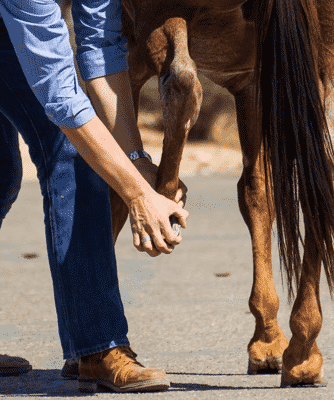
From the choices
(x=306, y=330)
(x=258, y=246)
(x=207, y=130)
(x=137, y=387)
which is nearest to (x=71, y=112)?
(x=137, y=387)

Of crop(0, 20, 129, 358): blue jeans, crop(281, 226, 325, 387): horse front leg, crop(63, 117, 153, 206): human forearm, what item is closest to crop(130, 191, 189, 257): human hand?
crop(63, 117, 153, 206): human forearm

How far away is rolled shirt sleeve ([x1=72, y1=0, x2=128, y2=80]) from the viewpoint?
2.18 metres

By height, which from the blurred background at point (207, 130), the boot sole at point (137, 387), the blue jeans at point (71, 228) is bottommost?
the blurred background at point (207, 130)

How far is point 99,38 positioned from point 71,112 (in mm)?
376

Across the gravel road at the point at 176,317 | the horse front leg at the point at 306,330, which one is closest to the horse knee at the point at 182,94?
the horse front leg at the point at 306,330

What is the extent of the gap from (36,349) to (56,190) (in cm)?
86

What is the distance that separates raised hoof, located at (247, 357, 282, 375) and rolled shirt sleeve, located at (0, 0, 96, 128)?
1084mm

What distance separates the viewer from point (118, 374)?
2.21 m

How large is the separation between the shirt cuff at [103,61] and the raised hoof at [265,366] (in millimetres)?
1089

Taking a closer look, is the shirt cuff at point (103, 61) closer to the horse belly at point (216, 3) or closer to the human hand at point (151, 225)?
the horse belly at point (216, 3)

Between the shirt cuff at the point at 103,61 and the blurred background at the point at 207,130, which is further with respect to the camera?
the blurred background at the point at 207,130

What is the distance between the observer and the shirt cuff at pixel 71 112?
197 centimetres

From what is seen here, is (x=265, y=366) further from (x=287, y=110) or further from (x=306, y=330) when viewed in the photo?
(x=287, y=110)

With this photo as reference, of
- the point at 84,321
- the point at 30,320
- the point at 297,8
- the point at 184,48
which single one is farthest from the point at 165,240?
the point at 30,320
